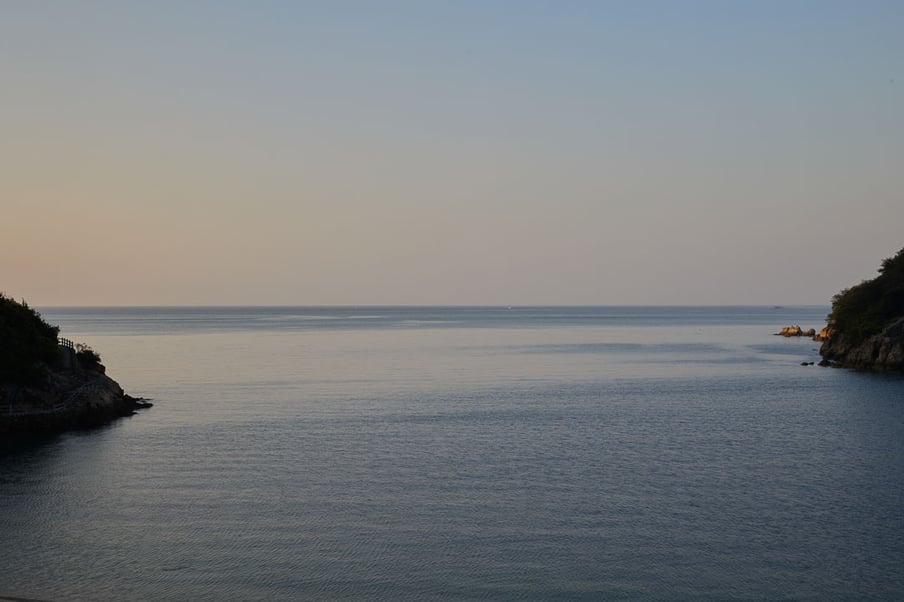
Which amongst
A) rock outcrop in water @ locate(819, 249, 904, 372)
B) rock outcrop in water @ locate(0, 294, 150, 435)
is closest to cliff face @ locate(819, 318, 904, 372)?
rock outcrop in water @ locate(819, 249, 904, 372)

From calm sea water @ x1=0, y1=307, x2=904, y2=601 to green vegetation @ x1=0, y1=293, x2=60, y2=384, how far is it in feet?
26.1

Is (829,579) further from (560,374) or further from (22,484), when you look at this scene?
(560,374)

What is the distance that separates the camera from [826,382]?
102 meters

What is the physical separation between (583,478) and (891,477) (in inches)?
721

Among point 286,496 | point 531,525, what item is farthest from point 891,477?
point 286,496

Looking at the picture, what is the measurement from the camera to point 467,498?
1721 inches

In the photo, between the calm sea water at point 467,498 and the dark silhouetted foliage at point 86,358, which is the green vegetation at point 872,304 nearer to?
the calm sea water at point 467,498

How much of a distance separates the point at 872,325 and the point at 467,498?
10076 cm

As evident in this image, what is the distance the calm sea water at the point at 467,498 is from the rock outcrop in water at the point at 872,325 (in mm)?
28731

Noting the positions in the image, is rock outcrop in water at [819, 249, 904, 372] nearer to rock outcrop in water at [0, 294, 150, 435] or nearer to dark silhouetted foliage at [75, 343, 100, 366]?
rock outcrop in water at [0, 294, 150, 435]

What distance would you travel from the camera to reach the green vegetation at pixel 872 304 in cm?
12375

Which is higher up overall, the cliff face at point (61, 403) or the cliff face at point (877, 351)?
the cliff face at point (877, 351)

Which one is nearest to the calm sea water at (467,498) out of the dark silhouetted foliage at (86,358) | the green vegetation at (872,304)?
the dark silhouetted foliage at (86,358)

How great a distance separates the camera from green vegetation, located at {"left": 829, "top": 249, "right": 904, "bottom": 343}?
A: 124m
